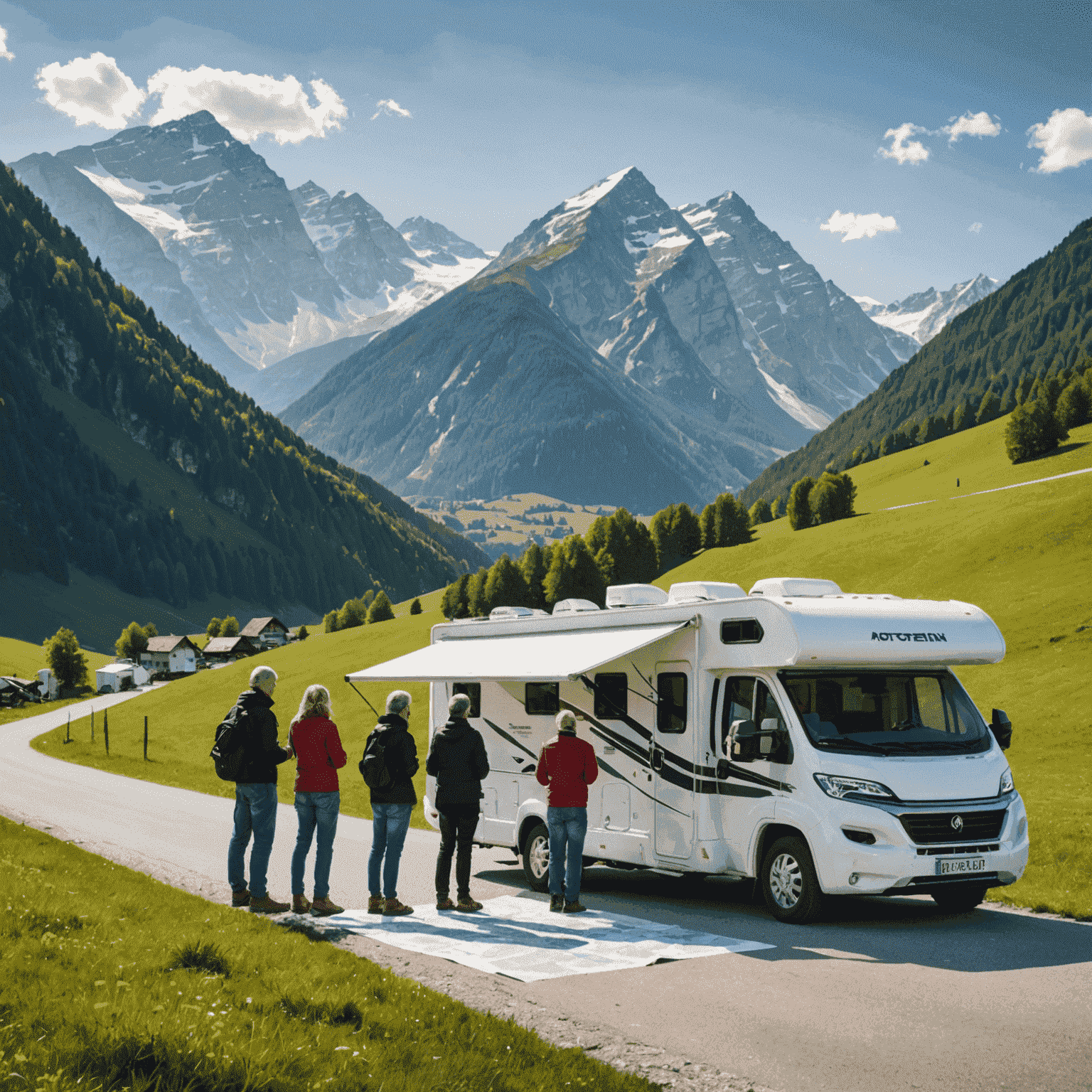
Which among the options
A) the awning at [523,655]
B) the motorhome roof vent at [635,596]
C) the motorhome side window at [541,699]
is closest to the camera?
the awning at [523,655]

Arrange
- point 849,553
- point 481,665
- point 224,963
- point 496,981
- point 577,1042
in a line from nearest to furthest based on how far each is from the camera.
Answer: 1. point 577,1042
2. point 224,963
3. point 496,981
4. point 481,665
5. point 849,553

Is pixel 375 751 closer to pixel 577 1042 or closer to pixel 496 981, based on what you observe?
pixel 496 981

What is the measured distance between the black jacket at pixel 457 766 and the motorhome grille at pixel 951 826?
488 centimetres

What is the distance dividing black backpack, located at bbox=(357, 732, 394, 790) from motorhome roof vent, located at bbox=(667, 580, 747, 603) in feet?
14.0

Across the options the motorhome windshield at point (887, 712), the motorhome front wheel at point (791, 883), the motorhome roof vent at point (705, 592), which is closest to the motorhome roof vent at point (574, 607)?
the motorhome roof vent at point (705, 592)

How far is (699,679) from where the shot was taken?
13766mm

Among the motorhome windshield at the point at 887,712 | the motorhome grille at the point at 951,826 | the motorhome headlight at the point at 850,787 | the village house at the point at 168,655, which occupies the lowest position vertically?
the motorhome grille at the point at 951,826

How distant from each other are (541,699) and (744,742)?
4.61 meters

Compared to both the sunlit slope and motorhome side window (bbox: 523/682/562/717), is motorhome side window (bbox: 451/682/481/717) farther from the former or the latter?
the sunlit slope

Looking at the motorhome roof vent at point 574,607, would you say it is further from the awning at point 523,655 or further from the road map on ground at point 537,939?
the road map on ground at point 537,939

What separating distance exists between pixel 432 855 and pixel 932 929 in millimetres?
9389

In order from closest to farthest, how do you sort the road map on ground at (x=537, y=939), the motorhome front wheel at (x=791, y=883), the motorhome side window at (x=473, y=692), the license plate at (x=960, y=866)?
the road map on ground at (x=537, y=939), the license plate at (x=960, y=866), the motorhome front wheel at (x=791, y=883), the motorhome side window at (x=473, y=692)

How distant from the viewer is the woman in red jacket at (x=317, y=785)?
1227 cm

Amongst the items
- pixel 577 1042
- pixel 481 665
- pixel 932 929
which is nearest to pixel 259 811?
pixel 481 665
